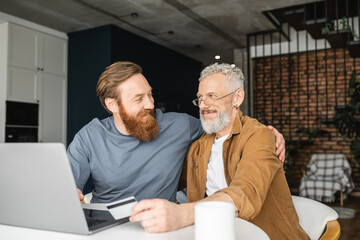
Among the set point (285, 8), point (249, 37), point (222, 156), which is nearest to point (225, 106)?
point (222, 156)

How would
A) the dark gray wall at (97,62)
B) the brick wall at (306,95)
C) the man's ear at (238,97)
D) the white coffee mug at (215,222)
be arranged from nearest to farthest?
the white coffee mug at (215,222) < the man's ear at (238,97) < the dark gray wall at (97,62) < the brick wall at (306,95)

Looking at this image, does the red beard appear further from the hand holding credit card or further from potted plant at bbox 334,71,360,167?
potted plant at bbox 334,71,360,167

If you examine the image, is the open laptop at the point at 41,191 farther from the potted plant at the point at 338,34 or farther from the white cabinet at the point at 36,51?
the potted plant at the point at 338,34

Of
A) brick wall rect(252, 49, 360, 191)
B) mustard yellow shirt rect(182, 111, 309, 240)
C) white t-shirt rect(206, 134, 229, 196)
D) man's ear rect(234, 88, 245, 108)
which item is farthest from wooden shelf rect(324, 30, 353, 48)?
white t-shirt rect(206, 134, 229, 196)

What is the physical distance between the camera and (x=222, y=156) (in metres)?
1.54

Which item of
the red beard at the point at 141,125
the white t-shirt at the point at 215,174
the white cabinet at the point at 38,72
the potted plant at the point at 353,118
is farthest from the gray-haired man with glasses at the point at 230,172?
the white cabinet at the point at 38,72

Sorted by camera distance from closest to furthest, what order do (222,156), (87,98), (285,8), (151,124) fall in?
1. (222,156)
2. (151,124)
3. (285,8)
4. (87,98)

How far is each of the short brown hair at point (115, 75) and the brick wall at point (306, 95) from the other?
4.82 metres

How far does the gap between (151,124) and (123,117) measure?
0.16 metres

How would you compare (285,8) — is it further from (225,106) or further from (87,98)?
(225,106)

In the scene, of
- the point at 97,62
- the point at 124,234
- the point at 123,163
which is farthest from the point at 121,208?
the point at 97,62

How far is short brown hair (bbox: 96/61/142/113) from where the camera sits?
170cm

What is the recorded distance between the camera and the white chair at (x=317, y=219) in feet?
4.08

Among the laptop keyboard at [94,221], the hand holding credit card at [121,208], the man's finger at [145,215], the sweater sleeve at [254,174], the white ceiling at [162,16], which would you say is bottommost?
the laptop keyboard at [94,221]
